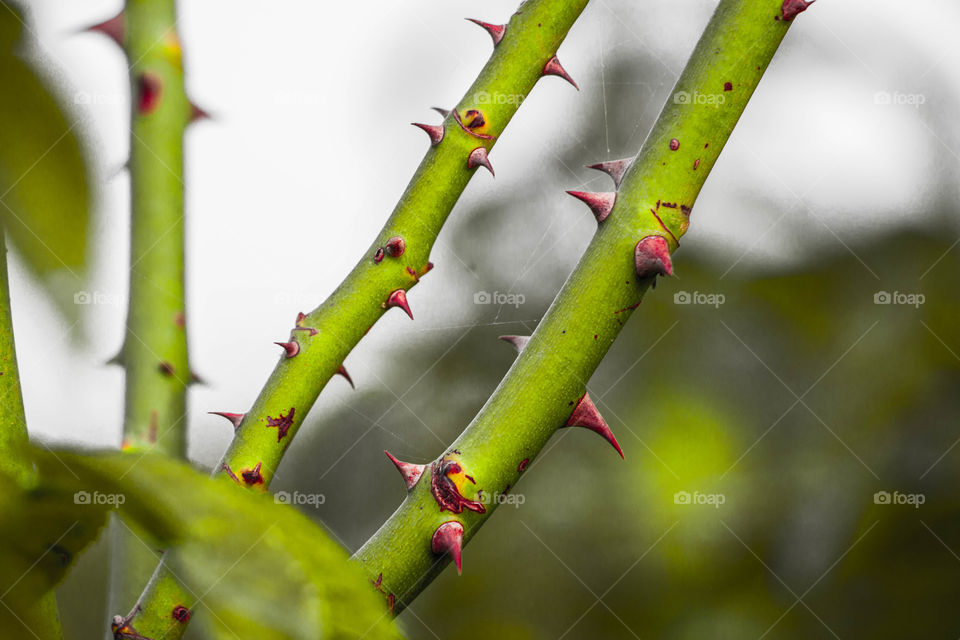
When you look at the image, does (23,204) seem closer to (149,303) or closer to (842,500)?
(149,303)

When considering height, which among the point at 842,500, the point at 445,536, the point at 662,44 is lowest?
the point at 445,536

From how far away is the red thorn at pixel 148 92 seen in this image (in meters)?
0.21

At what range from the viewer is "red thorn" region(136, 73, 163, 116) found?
0.21 m

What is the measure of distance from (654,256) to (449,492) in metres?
0.05

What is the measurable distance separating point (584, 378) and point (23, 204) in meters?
0.08

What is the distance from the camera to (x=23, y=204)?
0.08 metres

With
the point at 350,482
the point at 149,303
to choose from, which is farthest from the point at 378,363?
the point at 149,303

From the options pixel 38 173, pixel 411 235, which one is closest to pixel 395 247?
pixel 411 235

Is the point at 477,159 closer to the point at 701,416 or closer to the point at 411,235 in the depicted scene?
the point at 411,235

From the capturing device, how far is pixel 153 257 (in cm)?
22

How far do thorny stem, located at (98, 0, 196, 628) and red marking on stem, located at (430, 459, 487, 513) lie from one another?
11 cm

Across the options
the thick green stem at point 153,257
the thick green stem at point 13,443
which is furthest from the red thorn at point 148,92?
the thick green stem at point 13,443

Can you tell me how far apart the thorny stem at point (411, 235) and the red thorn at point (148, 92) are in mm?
69

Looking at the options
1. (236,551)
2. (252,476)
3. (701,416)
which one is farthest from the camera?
(701,416)
